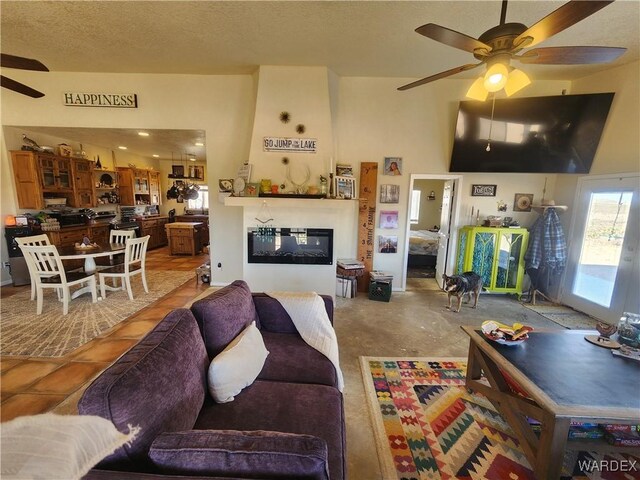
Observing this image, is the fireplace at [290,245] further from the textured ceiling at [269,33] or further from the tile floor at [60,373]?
the textured ceiling at [269,33]

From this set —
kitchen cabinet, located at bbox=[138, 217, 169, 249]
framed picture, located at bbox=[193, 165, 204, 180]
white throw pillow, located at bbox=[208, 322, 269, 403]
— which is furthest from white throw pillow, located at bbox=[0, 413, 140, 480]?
framed picture, located at bbox=[193, 165, 204, 180]

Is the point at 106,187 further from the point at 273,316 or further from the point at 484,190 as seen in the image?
the point at 484,190

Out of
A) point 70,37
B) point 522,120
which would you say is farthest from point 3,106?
point 522,120

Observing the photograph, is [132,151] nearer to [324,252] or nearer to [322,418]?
[324,252]

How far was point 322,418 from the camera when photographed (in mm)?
1239

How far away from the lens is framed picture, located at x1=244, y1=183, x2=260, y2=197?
3.63 meters

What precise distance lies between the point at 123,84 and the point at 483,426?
5704 mm

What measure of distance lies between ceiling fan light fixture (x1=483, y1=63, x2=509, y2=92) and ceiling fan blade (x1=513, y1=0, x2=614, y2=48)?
0.13 meters

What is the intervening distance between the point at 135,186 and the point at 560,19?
26.0 ft

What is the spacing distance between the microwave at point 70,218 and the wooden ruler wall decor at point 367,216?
5.16m

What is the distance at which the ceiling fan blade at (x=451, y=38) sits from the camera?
5.12ft

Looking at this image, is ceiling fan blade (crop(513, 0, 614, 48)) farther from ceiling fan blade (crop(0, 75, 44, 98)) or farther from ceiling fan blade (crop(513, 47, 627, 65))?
ceiling fan blade (crop(0, 75, 44, 98))

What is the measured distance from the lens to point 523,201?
4.29 metres

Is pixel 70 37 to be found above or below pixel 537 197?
above
